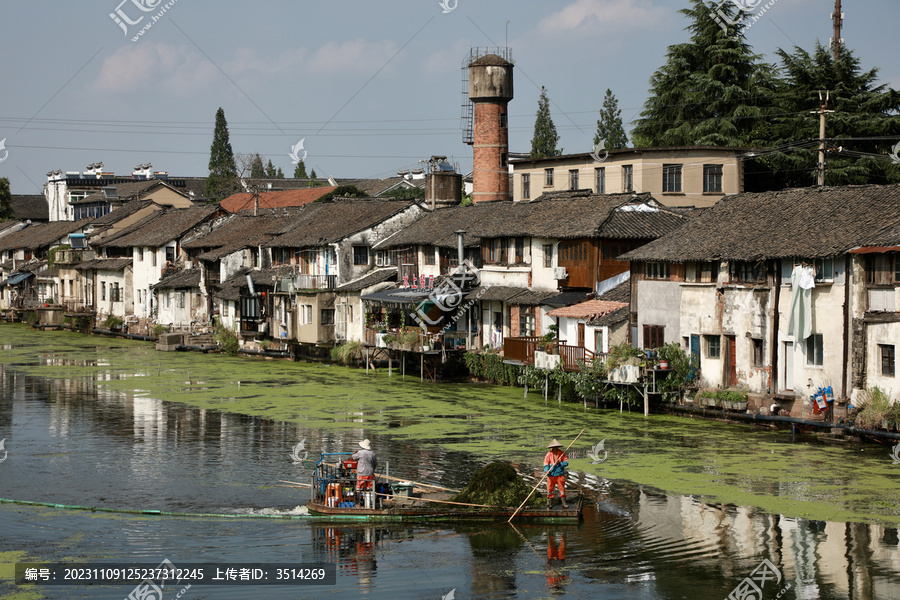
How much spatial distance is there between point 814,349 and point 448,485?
16.1 metres

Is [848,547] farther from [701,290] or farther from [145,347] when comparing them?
[145,347]

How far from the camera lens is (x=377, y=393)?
5403 cm

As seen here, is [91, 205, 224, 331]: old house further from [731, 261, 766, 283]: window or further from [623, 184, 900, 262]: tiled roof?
[731, 261, 766, 283]: window

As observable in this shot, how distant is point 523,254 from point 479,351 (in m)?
5.84

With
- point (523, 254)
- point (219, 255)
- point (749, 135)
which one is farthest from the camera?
point (219, 255)

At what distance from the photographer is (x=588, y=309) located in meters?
50.2

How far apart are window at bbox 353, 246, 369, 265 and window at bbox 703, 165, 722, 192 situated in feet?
71.2

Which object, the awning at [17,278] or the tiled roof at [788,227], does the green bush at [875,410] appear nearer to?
the tiled roof at [788,227]

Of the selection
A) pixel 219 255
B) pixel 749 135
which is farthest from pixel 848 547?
pixel 219 255

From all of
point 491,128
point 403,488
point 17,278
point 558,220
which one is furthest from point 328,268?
point 17,278

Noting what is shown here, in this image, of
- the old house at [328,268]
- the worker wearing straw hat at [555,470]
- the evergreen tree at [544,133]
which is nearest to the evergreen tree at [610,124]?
the evergreen tree at [544,133]

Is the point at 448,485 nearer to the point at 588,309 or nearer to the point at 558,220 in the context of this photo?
the point at 588,309

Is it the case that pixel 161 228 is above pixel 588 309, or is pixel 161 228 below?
above

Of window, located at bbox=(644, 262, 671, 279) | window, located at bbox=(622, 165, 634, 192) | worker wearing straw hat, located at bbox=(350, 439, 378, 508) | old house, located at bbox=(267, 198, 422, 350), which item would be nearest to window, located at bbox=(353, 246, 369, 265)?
old house, located at bbox=(267, 198, 422, 350)
